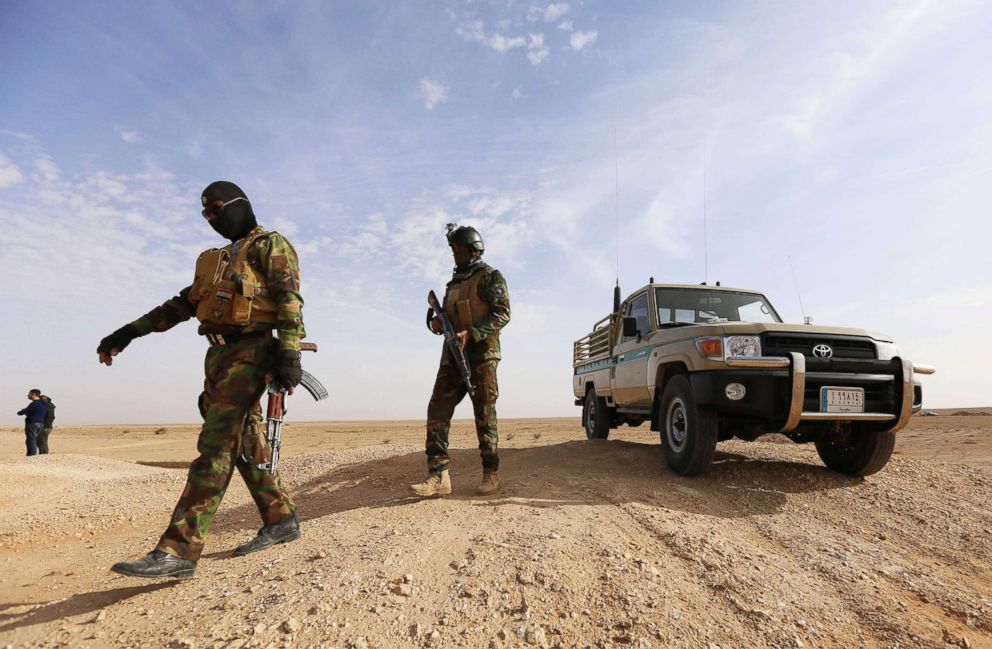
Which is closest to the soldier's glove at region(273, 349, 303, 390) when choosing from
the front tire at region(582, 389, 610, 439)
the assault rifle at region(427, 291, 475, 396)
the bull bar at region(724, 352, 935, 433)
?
the assault rifle at region(427, 291, 475, 396)

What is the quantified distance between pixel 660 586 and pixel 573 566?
1.49 feet

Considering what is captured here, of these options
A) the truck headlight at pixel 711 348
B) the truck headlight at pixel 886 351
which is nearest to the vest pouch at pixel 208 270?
the truck headlight at pixel 711 348

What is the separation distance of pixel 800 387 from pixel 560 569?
293 centimetres

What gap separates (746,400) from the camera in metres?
4.82

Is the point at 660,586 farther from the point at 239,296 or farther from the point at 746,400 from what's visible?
the point at 239,296

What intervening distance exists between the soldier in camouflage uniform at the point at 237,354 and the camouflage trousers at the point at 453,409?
1487mm

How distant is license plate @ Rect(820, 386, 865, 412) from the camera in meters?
4.86

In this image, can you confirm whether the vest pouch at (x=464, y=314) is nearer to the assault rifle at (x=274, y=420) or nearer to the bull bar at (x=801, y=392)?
the assault rifle at (x=274, y=420)

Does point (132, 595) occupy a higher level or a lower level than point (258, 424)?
lower

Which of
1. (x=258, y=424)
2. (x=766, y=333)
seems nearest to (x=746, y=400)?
(x=766, y=333)

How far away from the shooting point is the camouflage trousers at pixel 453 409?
15.6ft

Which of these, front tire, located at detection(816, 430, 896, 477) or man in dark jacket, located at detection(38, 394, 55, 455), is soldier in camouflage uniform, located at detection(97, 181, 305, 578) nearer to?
front tire, located at detection(816, 430, 896, 477)

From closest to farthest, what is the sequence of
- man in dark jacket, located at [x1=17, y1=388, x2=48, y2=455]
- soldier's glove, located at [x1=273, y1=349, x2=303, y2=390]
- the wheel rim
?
1. soldier's glove, located at [x1=273, y1=349, x2=303, y2=390]
2. the wheel rim
3. man in dark jacket, located at [x1=17, y1=388, x2=48, y2=455]

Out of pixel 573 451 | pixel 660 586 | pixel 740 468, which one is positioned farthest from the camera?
pixel 573 451
